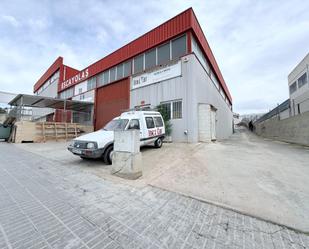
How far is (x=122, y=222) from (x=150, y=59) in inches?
499

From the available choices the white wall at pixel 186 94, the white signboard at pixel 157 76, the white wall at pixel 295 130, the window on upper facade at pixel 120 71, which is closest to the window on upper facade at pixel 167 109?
the white wall at pixel 186 94

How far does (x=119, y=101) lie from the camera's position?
15.5m

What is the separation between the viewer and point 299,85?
23188 millimetres

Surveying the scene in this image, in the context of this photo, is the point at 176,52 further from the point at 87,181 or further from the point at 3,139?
the point at 3,139

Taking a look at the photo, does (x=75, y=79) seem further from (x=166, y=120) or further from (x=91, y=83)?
(x=166, y=120)

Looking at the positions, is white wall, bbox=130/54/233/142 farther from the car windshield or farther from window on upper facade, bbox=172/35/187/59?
the car windshield

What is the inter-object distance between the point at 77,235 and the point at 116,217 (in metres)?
0.61

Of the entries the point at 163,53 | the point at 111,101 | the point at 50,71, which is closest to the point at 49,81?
the point at 50,71

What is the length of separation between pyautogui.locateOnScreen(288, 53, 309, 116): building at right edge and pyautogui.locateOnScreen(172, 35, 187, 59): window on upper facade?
47.7 feet

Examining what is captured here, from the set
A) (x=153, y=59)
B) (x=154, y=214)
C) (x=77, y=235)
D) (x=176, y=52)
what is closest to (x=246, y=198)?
(x=154, y=214)

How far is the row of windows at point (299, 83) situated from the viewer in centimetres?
2116

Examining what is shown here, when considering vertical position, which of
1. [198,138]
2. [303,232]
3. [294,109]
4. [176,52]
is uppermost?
[176,52]

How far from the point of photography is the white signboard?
1118cm

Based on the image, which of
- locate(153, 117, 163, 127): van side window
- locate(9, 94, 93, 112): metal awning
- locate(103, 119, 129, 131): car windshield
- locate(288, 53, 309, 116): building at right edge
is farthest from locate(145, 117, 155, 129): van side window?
locate(288, 53, 309, 116): building at right edge
